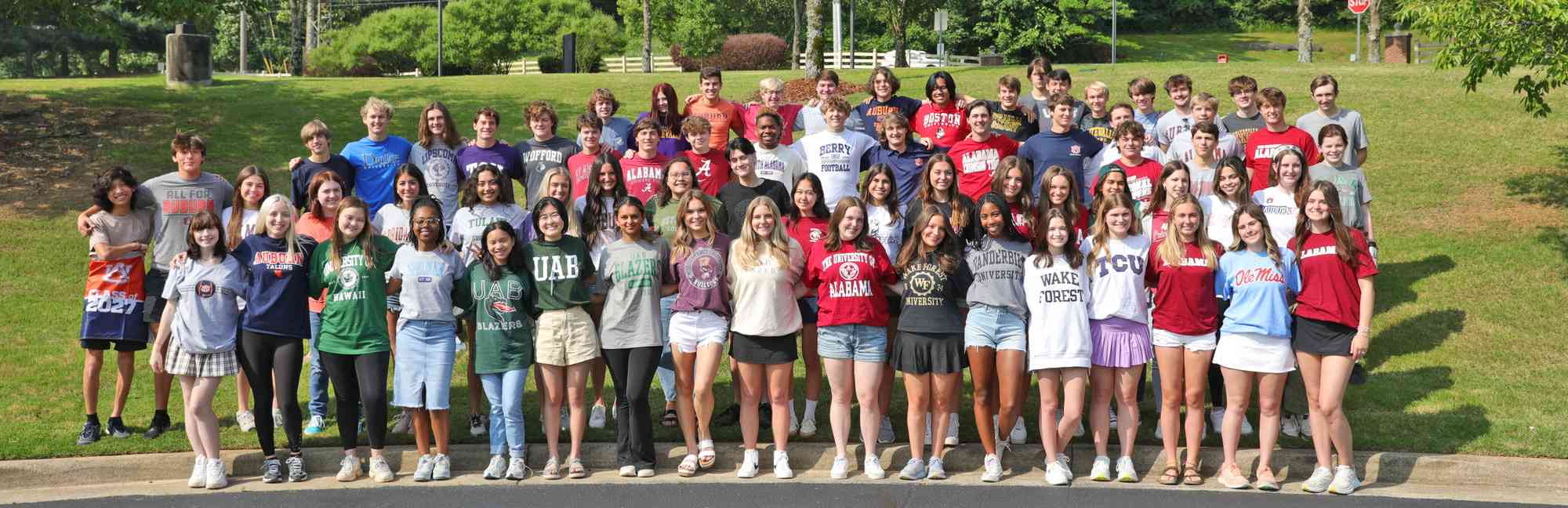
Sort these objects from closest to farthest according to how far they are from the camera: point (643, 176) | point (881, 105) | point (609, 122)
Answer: point (643, 176) < point (609, 122) < point (881, 105)

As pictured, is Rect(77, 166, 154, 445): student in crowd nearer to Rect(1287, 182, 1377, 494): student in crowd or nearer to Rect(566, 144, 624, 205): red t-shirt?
Rect(566, 144, 624, 205): red t-shirt

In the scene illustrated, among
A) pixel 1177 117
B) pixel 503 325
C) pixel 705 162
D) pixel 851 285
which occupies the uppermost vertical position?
pixel 1177 117

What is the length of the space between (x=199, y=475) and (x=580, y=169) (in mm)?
3119

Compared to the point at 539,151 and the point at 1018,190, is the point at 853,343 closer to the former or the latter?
the point at 1018,190

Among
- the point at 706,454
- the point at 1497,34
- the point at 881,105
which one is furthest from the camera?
the point at 1497,34

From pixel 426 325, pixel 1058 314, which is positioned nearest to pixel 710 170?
pixel 426 325

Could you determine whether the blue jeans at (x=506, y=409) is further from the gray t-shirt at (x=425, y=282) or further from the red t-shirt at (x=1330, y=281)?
the red t-shirt at (x=1330, y=281)

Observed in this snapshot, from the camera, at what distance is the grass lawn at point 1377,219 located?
845cm

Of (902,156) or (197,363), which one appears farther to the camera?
(902,156)

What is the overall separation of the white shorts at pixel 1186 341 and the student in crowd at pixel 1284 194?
1366 mm

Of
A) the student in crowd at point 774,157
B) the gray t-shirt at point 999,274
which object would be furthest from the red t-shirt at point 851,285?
the student in crowd at point 774,157

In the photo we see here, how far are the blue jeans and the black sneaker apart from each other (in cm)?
261

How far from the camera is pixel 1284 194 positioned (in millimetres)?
8664

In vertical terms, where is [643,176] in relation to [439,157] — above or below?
below
